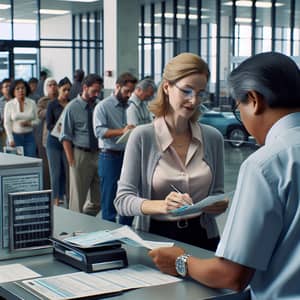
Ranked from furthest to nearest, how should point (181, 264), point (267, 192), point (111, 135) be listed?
1. point (111, 135)
2. point (181, 264)
3. point (267, 192)

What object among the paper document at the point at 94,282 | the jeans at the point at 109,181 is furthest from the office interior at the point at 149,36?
the paper document at the point at 94,282

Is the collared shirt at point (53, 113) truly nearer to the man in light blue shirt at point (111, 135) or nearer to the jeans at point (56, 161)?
the jeans at point (56, 161)

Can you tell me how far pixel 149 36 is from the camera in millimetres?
19469

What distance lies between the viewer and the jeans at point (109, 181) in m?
6.87

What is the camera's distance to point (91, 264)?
2.55m

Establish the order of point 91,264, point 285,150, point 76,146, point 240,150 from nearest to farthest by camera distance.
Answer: point 285,150 < point 91,264 < point 76,146 < point 240,150

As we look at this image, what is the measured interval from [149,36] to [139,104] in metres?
12.3

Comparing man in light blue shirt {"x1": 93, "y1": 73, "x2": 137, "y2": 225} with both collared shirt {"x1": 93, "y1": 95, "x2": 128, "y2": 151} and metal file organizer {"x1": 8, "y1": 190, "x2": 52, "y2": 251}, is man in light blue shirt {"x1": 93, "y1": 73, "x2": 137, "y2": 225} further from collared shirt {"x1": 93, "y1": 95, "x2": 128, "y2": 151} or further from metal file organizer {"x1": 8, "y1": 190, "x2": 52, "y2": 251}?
metal file organizer {"x1": 8, "y1": 190, "x2": 52, "y2": 251}

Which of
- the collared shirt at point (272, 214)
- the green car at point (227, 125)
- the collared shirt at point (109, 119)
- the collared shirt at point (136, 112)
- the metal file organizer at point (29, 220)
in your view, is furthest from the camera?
the green car at point (227, 125)

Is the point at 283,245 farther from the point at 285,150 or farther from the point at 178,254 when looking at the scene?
the point at 178,254

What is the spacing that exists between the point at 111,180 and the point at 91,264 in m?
4.31

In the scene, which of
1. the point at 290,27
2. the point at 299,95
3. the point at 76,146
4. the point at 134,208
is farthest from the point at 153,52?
the point at 299,95

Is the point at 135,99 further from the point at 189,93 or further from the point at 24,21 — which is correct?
the point at 24,21

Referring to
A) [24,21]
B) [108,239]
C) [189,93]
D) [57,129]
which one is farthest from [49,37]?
[108,239]
